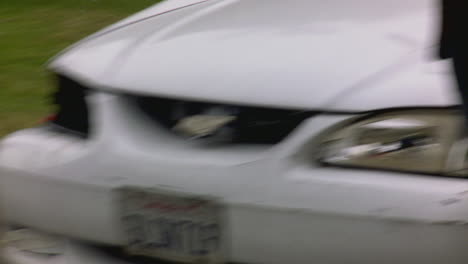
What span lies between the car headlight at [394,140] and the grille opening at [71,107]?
937 mm

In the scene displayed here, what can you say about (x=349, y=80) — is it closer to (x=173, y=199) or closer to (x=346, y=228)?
(x=346, y=228)

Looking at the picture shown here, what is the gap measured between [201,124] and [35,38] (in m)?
4.79

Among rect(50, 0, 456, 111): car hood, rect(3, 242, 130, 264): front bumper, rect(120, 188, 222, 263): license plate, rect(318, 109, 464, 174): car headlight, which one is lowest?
rect(3, 242, 130, 264): front bumper

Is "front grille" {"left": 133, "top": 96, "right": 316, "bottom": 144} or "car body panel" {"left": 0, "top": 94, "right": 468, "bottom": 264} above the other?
"front grille" {"left": 133, "top": 96, "right": 316, "bottom": 144}

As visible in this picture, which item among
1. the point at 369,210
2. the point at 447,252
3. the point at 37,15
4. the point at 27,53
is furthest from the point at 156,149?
the point at 37,15

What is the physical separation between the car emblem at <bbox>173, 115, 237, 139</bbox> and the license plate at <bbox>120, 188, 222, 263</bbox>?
0.95ft

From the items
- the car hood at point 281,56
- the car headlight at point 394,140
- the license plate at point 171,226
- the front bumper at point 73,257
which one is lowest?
the front bumper at point 73,257

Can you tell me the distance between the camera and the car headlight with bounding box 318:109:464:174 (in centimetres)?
243

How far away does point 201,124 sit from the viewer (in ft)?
9.27

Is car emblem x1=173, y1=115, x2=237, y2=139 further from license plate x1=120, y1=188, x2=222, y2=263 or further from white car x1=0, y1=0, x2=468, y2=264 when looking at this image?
license plate x1=120, y1=188, x2=222, y2=263

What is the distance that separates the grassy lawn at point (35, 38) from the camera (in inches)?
218

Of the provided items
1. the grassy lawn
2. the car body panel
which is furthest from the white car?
the grassy lawn

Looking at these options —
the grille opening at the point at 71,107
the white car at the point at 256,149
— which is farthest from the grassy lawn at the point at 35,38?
the white car at the point at 256,149

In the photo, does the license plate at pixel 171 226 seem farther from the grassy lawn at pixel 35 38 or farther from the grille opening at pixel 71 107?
the grassy lawn at pixel 35 38
